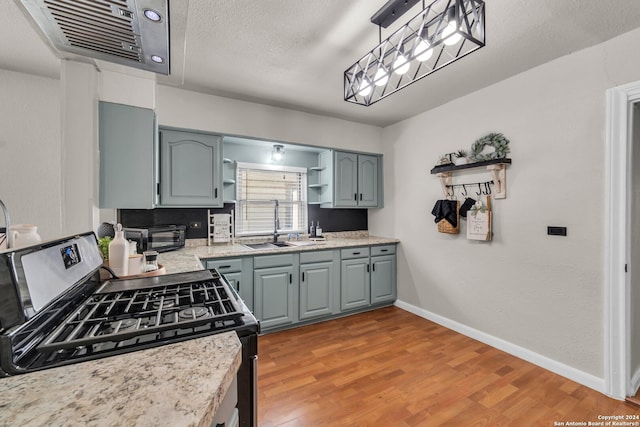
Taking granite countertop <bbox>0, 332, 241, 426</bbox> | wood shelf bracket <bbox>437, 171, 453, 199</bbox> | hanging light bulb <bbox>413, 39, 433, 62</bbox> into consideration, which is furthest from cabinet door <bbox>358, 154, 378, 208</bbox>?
granite countertop <bbox>0, 332, 241, 426</bbox>

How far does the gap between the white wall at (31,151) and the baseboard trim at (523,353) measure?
3.46 m

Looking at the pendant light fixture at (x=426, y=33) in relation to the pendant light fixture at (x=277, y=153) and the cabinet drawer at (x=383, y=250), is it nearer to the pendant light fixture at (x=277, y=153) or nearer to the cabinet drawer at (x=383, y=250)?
the pendant light fixture at (x=277, y=153)

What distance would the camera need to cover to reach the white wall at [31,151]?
145 centimetres

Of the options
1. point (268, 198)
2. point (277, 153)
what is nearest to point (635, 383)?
point (268, 198)

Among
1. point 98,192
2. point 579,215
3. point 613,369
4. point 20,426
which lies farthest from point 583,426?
point 98,192

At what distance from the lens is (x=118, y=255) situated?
4.85ft

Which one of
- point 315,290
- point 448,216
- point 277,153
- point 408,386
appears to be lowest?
point 408,386

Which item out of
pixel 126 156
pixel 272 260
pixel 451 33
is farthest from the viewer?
pixel 272 260

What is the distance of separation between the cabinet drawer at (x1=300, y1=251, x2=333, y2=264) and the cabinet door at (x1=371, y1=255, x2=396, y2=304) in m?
0.66

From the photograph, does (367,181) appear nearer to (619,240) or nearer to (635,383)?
(619,240)

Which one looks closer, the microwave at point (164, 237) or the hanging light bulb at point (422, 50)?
the hanging light bulb at point (422, 50)

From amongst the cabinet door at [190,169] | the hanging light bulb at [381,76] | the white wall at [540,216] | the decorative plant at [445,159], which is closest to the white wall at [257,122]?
the cabinet door at [190,169]

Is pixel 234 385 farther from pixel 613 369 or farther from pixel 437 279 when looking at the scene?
pixel 437 279

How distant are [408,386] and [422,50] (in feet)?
7.38
